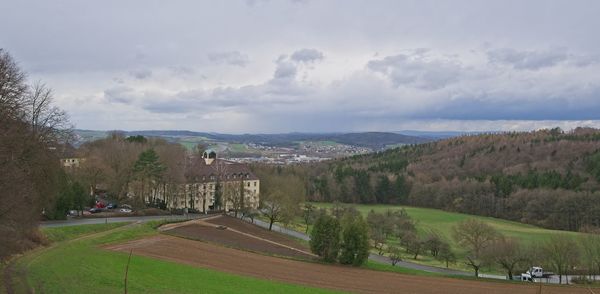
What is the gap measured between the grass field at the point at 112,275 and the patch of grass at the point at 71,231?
3.04 metres

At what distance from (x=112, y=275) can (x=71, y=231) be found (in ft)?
73.0

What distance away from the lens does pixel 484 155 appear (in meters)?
168

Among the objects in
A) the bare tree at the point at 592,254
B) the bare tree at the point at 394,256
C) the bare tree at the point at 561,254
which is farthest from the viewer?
the bare tree at the point at 394,256

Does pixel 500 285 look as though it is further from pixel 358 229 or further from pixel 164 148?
pixel 164 148

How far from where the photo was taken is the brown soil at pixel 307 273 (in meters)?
36.6

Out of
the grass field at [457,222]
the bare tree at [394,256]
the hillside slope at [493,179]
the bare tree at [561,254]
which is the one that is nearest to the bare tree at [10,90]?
the bare tree at [394,256]

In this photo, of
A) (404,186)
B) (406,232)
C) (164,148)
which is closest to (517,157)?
(404,186)

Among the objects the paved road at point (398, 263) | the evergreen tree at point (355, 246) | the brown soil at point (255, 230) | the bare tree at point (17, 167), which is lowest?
the paved road at point (398, 263)

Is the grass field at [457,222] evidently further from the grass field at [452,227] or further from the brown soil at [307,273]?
the brown soil at [307,273]

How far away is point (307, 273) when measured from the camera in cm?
3994

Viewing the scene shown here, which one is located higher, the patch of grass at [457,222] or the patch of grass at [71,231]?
the patch of grass at [71,231]

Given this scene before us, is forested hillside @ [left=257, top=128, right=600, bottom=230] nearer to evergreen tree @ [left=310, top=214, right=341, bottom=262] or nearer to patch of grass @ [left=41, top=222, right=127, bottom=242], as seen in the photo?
patch of grass @ [left=41, top=222, right=127, bottom=242]

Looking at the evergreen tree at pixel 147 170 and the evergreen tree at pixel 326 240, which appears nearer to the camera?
the evergreen tree at pixel 326 240

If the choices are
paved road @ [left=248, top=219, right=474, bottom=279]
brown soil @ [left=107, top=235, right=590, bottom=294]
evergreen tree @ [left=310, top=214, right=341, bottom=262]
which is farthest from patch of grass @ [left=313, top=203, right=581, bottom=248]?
brown soil @ [left=107, top=235, right=590, bottom=294]
